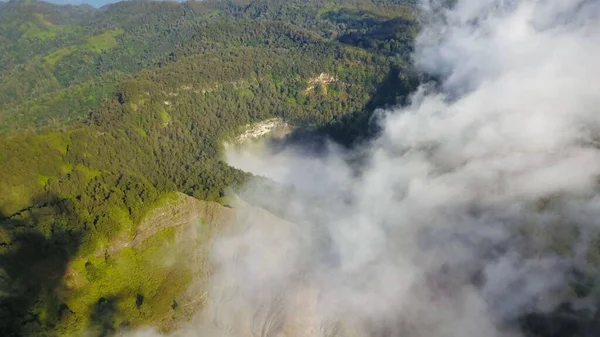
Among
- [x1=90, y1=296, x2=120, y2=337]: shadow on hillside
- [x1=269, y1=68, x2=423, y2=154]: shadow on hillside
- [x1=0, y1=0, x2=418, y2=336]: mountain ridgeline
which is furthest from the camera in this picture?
[x1=269, y1=68, x2=423, y2=154]: shadow on hillside

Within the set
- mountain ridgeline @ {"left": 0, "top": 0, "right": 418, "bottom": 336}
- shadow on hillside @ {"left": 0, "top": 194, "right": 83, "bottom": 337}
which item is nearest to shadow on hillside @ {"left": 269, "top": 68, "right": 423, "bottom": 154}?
mountain ridgeline @ {"left": 0, "top": 0, "right": 418, "bottom": 336}

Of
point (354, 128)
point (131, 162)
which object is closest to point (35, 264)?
point (131, 162)

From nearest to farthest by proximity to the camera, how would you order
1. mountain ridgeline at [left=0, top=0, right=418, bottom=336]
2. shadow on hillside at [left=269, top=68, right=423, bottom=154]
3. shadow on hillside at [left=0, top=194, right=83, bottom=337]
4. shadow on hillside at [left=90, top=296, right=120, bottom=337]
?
1. shadow on hillside at [left=0, top=194, right=83, bottom=337]
2. shadow on hillside at [left=90, top=296, right=120, bottom=337]
3. mountain ridgeline at [left=0, top=0, right=418, bottom=336]
4. shadow on hillside at [left=269, top=68, right=423, bottom=154]

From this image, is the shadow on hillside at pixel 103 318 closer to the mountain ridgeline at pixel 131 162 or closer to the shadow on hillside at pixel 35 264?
the mountain ridgeline at pixel 131 162

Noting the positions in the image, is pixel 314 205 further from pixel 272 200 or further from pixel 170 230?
pixel 170 230

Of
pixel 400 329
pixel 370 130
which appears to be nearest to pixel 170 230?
pixel 400 329

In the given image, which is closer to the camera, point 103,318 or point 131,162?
point 103,318

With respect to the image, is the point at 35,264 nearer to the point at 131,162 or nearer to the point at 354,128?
the point at 131,162

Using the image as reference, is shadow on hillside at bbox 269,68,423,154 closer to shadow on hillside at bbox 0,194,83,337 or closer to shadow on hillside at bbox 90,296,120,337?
shadow on hillside at bbox 0,194,83,337
